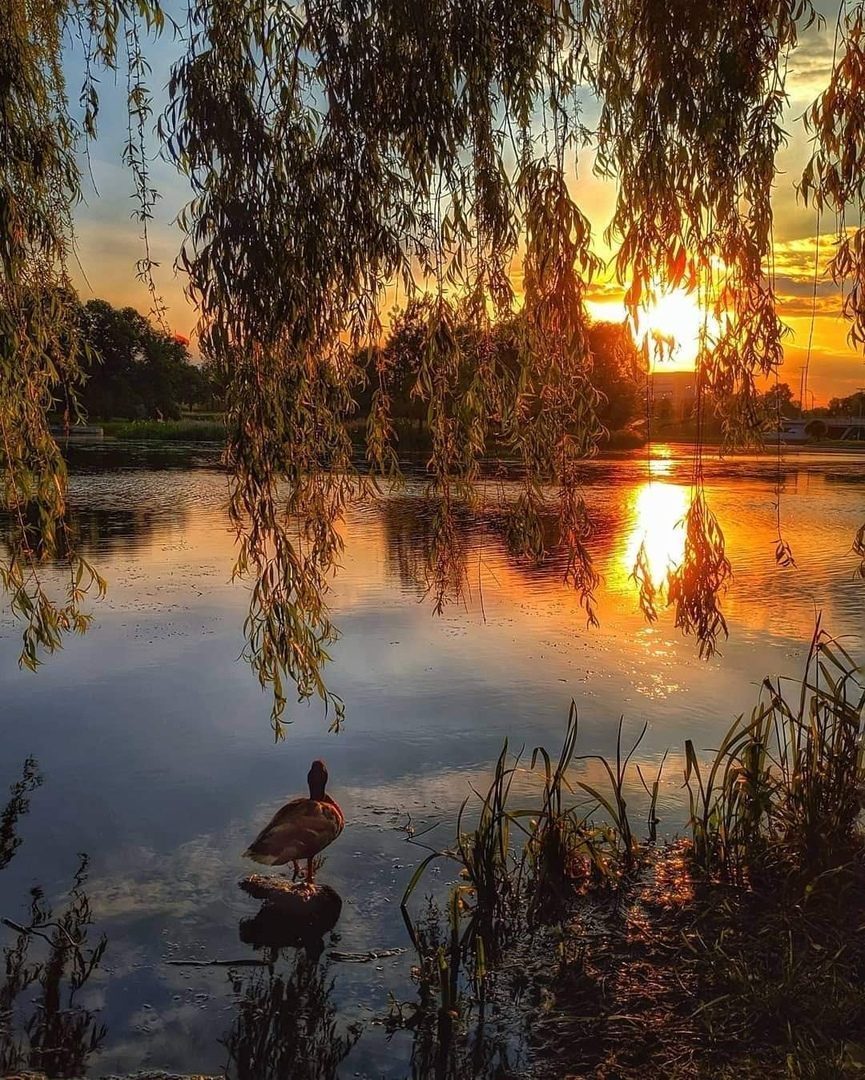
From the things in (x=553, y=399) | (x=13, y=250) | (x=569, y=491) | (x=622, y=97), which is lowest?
(x=569, y=491)

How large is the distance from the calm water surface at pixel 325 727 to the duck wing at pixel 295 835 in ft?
0.62

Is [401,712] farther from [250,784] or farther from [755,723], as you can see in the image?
[755,723]

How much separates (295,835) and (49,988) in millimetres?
1052

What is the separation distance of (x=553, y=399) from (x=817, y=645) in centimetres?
172

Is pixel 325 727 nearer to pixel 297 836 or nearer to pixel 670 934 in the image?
pixel 297 836

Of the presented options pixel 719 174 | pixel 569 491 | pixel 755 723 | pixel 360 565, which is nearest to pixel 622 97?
pixel 719 174

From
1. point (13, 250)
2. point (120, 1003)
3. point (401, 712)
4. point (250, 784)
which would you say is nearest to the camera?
point (120, 1003)

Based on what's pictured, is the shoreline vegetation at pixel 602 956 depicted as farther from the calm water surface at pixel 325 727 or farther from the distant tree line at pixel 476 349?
the distant tree line at pixel 476 349

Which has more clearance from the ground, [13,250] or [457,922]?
[13,250]

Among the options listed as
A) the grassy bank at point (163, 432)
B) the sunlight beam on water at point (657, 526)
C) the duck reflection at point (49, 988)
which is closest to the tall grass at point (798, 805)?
the duck reflection at point (49, 988)

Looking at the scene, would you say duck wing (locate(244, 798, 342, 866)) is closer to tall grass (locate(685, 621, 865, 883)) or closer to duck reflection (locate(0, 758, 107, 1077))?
duck reflection (locate(0, 758, 107, 1077))

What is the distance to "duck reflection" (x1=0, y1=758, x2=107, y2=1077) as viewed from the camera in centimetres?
284

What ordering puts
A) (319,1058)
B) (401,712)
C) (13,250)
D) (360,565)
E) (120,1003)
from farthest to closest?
1. (360,565)
2. (401,712)
3. (13,250)
4. (120,1003)
5. (319,1058)

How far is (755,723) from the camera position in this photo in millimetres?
3918
